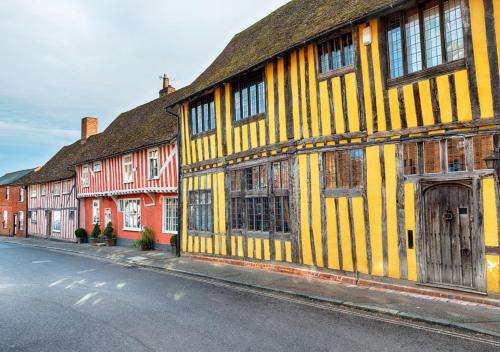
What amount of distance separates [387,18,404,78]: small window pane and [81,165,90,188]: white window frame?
71.7ft

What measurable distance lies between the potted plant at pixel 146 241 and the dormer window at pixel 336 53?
1273 cm

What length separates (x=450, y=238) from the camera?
769cm

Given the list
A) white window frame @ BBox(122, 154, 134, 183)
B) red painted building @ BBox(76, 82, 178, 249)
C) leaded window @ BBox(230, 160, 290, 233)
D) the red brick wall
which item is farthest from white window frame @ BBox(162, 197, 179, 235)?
the red brick wall

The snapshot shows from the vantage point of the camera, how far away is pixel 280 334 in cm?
586

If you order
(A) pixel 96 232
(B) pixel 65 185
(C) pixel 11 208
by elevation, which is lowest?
(A) pixel 96 232

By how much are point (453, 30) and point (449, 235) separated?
4.34 metres

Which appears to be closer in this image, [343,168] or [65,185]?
[343,168]

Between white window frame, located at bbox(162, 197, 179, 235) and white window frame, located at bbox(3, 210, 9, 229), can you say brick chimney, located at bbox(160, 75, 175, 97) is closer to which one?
white window frame, located at bbox(162, 197, 179, 235)

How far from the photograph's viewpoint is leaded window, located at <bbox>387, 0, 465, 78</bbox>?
7715 millimetres

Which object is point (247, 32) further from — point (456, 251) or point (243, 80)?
point (456, 251)

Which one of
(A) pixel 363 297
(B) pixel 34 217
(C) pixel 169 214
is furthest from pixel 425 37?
(B) pixel 34 217

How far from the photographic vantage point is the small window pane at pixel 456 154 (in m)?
7.56

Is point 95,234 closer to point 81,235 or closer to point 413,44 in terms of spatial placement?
point 81,235

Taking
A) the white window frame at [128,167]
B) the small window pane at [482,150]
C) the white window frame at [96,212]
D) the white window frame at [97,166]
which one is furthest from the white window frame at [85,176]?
the small window pane at [482,150]
